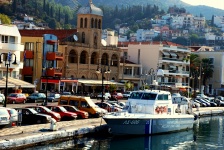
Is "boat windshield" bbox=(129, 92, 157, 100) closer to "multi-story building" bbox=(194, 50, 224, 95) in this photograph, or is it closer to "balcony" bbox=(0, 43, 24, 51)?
"balcony" bbox=(0, 43, 24, 51)

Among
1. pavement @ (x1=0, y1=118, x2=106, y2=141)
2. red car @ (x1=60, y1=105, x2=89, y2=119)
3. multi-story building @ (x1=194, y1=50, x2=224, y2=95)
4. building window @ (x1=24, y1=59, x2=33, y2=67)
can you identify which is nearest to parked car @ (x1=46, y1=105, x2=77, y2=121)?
pavement @ (x1=0, y1=118, x2=106, y2=141)

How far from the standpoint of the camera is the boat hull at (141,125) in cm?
4344

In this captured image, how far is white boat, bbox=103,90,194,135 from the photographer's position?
43631mm

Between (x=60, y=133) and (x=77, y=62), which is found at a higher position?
(x=77, y=62)

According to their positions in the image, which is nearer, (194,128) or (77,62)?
(194,128)

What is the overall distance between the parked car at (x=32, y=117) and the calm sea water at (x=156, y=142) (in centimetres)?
369

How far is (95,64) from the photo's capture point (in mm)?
89688

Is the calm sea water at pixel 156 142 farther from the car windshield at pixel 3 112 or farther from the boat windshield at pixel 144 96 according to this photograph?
the boat windshield at pixel 144 96

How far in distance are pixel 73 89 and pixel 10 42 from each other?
18.0 m

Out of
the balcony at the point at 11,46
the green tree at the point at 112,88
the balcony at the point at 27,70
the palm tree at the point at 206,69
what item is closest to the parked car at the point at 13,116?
the balcony at the point at 11,46

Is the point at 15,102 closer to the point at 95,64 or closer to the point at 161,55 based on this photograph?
the point at 95,64

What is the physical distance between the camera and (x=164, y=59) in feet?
340

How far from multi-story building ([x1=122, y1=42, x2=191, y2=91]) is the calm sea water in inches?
1836

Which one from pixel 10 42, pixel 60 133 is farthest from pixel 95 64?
pixel 60 133
